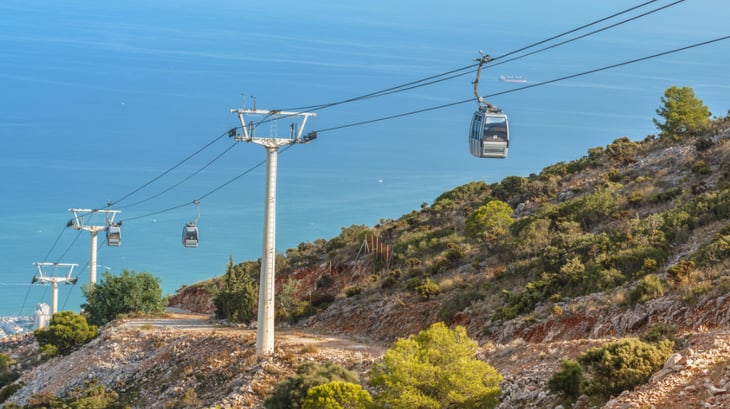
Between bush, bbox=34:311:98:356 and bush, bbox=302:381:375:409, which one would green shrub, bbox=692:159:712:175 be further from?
bush, bbox=34:311:98:356

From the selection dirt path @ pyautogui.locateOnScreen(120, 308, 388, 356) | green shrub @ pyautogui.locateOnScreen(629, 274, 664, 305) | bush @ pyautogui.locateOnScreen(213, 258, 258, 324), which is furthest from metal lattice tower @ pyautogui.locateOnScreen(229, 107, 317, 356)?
bush @ pyautogui.locateOnScreen(213, 258, 258, 324)

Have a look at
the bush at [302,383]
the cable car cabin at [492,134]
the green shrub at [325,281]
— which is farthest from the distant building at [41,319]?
the cable car cabin at [492,134]

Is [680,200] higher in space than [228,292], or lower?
higher

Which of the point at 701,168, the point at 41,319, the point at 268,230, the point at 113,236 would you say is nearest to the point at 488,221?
the point at 701,168

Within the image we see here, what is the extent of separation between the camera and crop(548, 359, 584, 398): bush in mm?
20842

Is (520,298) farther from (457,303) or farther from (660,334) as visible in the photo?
(660,334)

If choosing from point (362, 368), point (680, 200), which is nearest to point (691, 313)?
point (362, 368)

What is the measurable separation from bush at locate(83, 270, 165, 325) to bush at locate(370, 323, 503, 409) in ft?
108

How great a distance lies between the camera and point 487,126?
90.8 ft

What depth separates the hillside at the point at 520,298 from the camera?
25.3m

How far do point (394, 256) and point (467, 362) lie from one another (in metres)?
27.7

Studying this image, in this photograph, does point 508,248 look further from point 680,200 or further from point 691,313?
point 691,313

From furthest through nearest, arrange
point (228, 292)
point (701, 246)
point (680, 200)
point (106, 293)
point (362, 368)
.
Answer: point (106, 293), point (228, 292), point (680, 200), point (701, 246), point (362, 368)

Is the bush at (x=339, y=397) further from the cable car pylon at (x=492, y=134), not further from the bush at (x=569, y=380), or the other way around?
the cable car pylon at (x=492, y=134)
